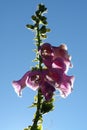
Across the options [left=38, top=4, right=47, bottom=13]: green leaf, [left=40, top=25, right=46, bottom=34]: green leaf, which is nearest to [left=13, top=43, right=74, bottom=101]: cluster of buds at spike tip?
[left=40, top=25, right=46, bottom=34]: green leaf

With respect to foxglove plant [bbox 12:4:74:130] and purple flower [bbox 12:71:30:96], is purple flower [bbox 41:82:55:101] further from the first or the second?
purple flower [bbox 12:71:30:96]

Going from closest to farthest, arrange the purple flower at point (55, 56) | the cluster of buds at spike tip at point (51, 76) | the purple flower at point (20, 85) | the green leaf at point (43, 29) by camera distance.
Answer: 1. the cluster of buds at spike tip at point (51, 76)
2. the purple flower at point (55, 56)
3. the purple flower at point (20, 85)
4. the green leaf at point (43, 29)

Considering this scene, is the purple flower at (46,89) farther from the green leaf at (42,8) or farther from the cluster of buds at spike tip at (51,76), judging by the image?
the green leaf at (42,8)

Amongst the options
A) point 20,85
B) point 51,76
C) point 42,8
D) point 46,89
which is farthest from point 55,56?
point 42,8

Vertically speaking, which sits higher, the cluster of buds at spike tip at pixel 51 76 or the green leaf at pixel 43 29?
the green leaf at pixel 43 29

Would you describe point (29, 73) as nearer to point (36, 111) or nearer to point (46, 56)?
point (46, 56)

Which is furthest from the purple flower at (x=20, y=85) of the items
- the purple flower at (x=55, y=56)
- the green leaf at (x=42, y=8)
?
the green leaf at (x=42, y=8)

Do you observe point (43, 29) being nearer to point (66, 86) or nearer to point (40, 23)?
point (40, 23)

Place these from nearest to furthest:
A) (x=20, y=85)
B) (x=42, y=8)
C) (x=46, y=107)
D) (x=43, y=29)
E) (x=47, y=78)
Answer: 1. (x=47, y=78)
2. (x=46, y=107)
3. (x=20, y=85)
4. (x=43, y=29)
5. (x=42, y=8)
